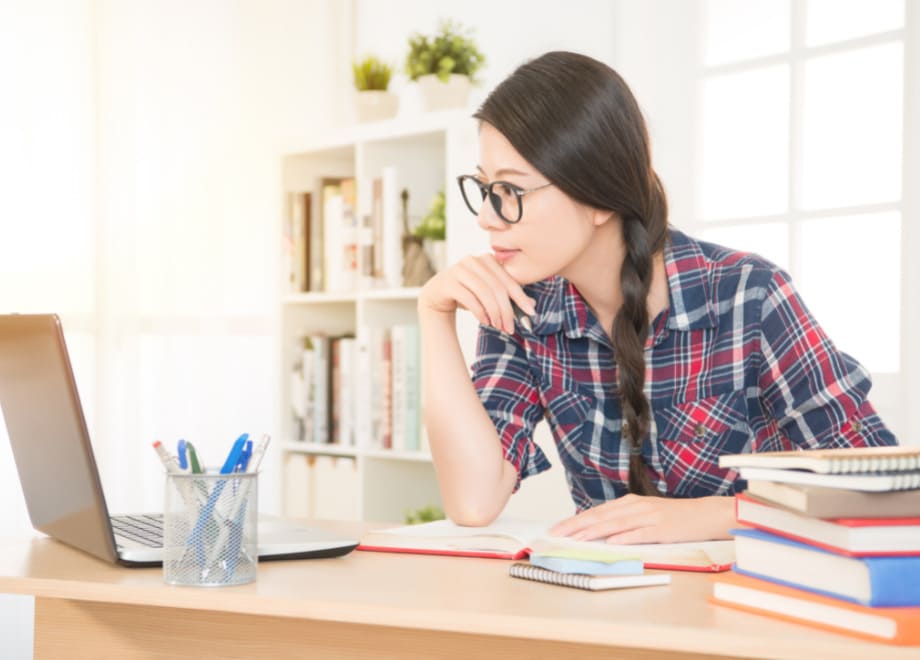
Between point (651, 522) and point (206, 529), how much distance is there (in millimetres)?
517

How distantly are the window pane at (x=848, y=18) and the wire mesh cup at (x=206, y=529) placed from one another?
1985 millimetres

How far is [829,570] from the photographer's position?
0.83 meters

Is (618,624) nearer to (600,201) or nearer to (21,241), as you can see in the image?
(600,201)

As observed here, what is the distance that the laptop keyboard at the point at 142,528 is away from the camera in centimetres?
118

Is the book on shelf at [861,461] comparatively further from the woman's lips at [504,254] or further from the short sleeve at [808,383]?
the woman's lips at [504,254]

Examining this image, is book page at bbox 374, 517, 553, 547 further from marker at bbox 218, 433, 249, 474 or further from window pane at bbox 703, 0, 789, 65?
window pane at bbox 703, 0, 789, 65

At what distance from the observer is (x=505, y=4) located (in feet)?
10.5

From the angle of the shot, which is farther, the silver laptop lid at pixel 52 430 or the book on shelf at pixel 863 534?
the silver laptop lid at pixel 52 430

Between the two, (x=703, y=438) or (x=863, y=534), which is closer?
(x=863, y=534)

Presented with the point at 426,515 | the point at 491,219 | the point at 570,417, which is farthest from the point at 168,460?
the point at 426,515

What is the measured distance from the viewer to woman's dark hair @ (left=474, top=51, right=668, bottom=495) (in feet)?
4.91

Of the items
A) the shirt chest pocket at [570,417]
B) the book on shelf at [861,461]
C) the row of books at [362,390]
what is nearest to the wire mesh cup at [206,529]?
the book on shelf at [861,461]

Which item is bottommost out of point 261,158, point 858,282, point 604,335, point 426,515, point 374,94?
point 426,515

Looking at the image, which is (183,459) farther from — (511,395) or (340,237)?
(340,237)
